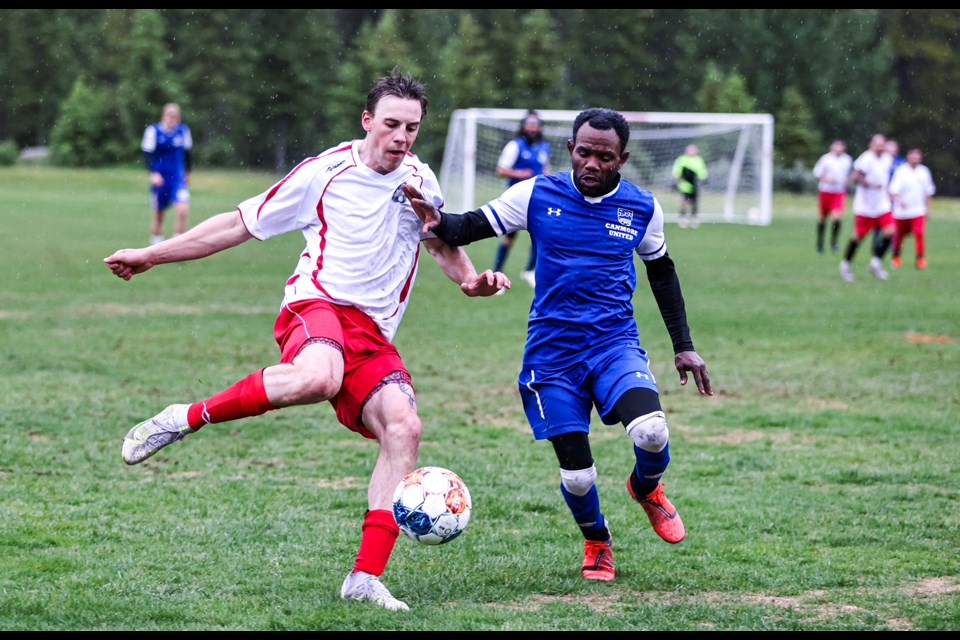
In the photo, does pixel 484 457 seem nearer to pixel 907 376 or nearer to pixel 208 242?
pixel 208 242

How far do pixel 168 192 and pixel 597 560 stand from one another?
1670cm

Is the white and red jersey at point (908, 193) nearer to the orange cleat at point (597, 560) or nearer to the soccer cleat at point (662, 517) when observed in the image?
the soccer cleat at point (662, 517)

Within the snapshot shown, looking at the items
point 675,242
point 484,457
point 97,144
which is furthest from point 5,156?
point 484,457

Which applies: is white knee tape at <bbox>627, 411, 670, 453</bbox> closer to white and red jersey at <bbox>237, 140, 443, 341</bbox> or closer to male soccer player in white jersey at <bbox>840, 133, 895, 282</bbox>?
white and red jersey at <bbox>237, 140, 443, 341</bbox>

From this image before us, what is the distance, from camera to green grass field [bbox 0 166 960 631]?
473cm

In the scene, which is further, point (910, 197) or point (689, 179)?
point (689, 179)

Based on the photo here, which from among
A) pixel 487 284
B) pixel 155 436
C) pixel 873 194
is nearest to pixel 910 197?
pixel 873 194

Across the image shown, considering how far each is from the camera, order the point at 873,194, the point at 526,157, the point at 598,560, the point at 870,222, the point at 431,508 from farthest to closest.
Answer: the point at 873,194, the point at 870,222, the point at 526,157, the point at 598,560, the point at 431,508

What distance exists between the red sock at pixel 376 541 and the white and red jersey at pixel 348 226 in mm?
791

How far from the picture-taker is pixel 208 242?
5.16 m

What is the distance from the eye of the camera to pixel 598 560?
524 cm

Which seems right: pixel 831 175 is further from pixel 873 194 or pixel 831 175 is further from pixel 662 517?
pixel 662 517

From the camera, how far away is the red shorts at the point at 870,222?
19.5 metres

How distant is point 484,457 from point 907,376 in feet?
15.7
